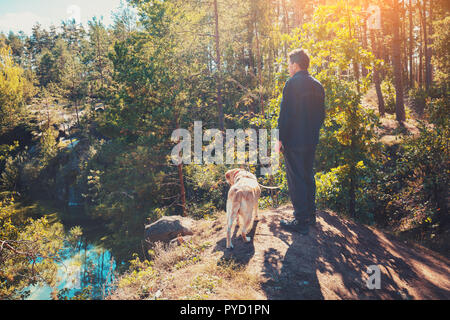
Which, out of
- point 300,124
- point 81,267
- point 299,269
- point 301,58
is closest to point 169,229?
point 299,269

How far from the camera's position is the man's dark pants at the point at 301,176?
4.39 m

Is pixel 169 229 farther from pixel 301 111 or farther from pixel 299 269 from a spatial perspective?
pixel 301 111

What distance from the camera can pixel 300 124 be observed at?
170 inches

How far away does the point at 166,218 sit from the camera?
9.98 metres

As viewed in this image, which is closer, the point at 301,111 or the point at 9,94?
the point at 301,111

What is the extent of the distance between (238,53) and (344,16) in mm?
16166

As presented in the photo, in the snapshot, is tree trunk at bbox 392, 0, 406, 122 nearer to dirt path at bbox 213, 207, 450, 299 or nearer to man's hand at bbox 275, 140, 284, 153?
dirt path at bbox 213, 207, 450, 299

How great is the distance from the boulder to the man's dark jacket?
5.43 m

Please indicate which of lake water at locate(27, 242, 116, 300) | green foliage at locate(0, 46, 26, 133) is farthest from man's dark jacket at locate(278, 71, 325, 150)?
green foliage at locate(0, 46, 26, 133)

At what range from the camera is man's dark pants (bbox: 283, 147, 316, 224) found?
4.39 m

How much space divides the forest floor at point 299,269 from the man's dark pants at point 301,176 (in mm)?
579

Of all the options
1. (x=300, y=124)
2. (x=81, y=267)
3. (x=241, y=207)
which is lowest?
(x=81, y=267)

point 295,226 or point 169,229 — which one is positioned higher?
point 295,226

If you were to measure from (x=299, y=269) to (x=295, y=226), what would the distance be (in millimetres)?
1076
